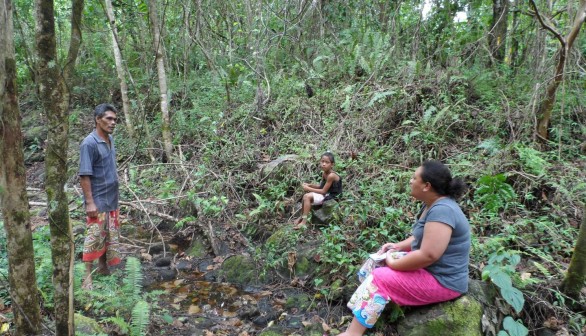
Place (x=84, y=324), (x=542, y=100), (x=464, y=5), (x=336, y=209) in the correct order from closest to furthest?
1. (x=84, y=324)
2. (x=336, y=209)
3. (x=542, y=100)
4. (x=464, y=5)

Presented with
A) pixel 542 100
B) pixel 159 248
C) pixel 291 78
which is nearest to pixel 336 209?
pixel 159 248

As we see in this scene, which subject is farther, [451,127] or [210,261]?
[451,127]

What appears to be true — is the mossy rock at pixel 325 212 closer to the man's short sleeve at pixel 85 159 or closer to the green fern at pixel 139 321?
the green fern at pixel 139 321

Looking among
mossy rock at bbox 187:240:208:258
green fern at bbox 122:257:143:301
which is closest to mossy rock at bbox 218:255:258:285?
mossy rock at bbox 187:240:208:258

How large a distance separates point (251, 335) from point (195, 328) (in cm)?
64

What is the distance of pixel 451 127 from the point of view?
23.6 ft

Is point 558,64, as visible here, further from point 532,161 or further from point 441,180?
point 441,180

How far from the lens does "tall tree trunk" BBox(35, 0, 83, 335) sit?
2479mm

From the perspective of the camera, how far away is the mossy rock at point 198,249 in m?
6.09

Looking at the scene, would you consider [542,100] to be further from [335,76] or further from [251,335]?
[251,335]

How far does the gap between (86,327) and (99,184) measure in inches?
67.3

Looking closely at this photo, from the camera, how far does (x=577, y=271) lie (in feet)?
11.4

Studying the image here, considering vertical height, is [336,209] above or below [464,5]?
below

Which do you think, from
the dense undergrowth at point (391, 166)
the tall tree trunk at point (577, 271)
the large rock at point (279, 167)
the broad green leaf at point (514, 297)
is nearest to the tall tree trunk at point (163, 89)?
the dense undergrowth at point (391, 166)
